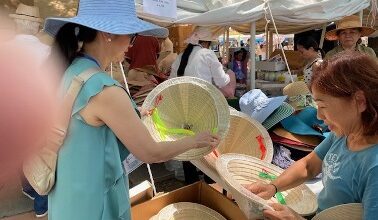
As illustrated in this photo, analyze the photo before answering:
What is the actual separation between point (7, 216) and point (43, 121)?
2.67 meters

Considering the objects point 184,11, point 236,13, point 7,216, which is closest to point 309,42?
point 236,13

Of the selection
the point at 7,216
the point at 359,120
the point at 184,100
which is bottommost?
the point at 7,216

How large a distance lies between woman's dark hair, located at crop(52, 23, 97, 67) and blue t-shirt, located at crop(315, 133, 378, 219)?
0.87 m

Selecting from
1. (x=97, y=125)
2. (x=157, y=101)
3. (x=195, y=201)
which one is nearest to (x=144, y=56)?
(x=157, y=101)

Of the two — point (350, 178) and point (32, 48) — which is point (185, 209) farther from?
point (32, 48)

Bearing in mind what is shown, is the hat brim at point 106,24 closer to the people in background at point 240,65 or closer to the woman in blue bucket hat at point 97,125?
the woman in blue bucket hat at point 97,125

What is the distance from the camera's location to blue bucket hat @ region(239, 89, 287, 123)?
2295 millimetres

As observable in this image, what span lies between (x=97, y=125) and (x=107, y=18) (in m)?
0.35

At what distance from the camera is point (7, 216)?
2.49 meters

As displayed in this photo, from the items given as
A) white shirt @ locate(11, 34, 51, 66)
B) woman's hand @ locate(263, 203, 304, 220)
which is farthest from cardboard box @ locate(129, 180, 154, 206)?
white shirt @ locate(11, 34, 51, 66)

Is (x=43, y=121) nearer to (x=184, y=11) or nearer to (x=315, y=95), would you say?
(x=315, y=95)

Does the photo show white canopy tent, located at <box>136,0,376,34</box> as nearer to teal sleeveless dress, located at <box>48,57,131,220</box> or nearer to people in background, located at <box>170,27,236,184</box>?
people in background, located at <box>170,27,236,184</box>

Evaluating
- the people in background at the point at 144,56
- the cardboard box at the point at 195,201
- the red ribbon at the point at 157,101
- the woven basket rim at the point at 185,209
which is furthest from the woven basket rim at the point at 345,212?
the people in background at the point at 144,56

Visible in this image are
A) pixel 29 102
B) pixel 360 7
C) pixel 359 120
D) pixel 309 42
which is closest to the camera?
pixel 29 102
